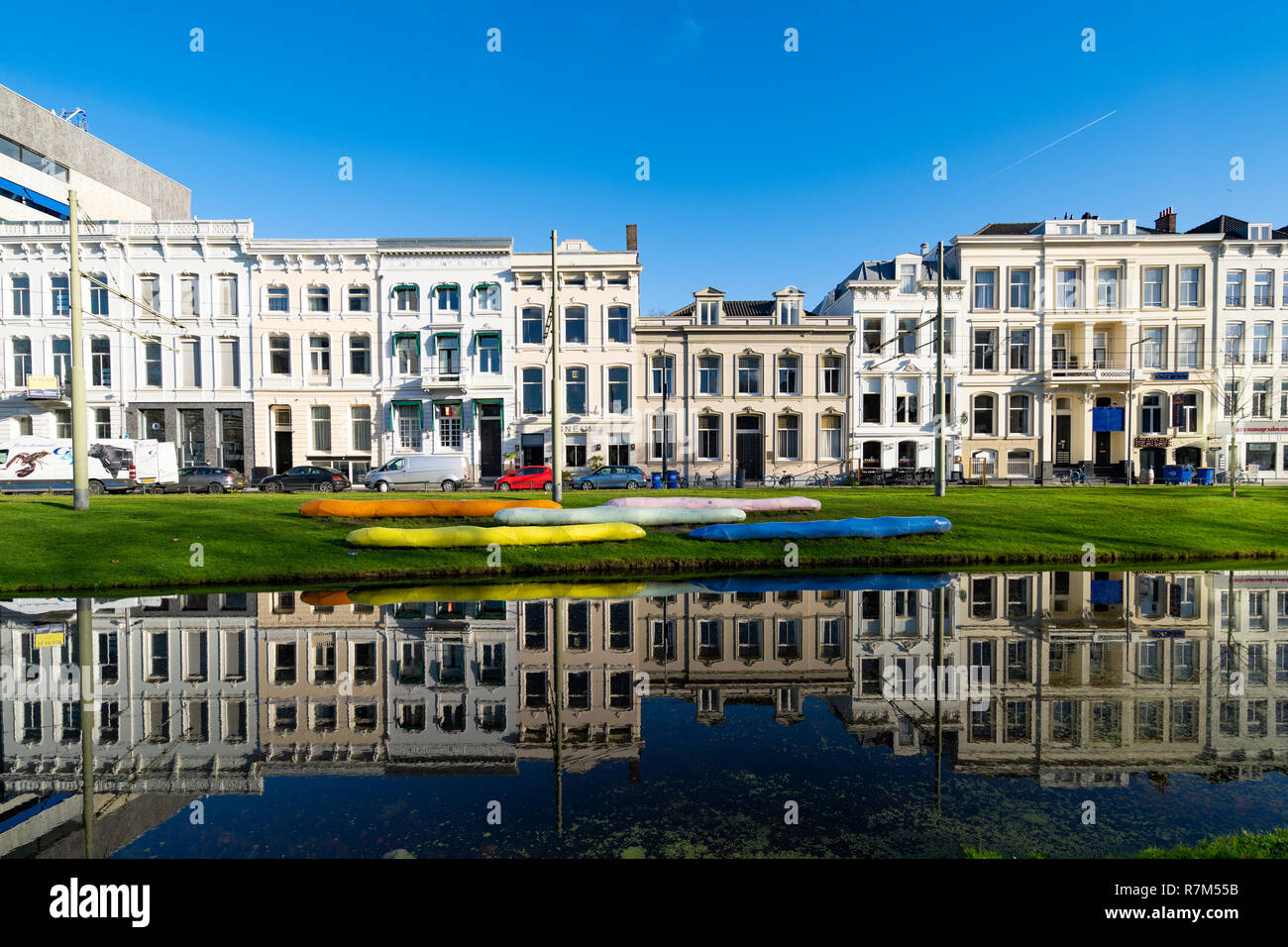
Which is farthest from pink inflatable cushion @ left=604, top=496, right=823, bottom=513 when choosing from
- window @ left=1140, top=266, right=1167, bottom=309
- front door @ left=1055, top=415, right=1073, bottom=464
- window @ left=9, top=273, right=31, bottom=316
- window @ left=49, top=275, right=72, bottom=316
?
window @ left=9, top=273, right=31, bottom=316

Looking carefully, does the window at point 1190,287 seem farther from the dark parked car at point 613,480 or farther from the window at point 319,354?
the window at point 319,354

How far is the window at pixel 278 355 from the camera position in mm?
40219

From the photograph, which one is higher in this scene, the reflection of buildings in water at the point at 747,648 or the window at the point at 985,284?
the window at the point at 985,284

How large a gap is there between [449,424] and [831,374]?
25508 mm

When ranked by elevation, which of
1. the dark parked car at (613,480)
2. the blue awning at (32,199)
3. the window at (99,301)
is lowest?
the dark parked car at (613,480)

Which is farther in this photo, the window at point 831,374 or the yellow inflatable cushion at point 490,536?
the window at point 831,374

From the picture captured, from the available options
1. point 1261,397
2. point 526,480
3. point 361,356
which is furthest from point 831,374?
point 1261,397

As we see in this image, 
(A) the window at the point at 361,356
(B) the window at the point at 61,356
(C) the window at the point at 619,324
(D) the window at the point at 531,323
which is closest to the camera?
(B) the window at the point at 61,356

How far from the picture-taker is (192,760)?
5.80 meters

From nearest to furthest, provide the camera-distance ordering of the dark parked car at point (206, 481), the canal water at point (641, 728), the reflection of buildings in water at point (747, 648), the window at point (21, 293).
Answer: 1. the canal water at point (641, 728)
2. the reflection of buildings in water at point (747, 648)
3. the dark parked car at point (206, 481)
4. the window at point (21, 293)

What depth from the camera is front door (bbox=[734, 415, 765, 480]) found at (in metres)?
43.3

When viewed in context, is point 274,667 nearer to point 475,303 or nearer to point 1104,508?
point 1104,508

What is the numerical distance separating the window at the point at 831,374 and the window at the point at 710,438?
780 cm

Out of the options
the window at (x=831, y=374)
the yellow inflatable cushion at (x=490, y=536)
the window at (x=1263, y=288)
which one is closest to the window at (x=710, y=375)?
the window at (x=831, y=374)
